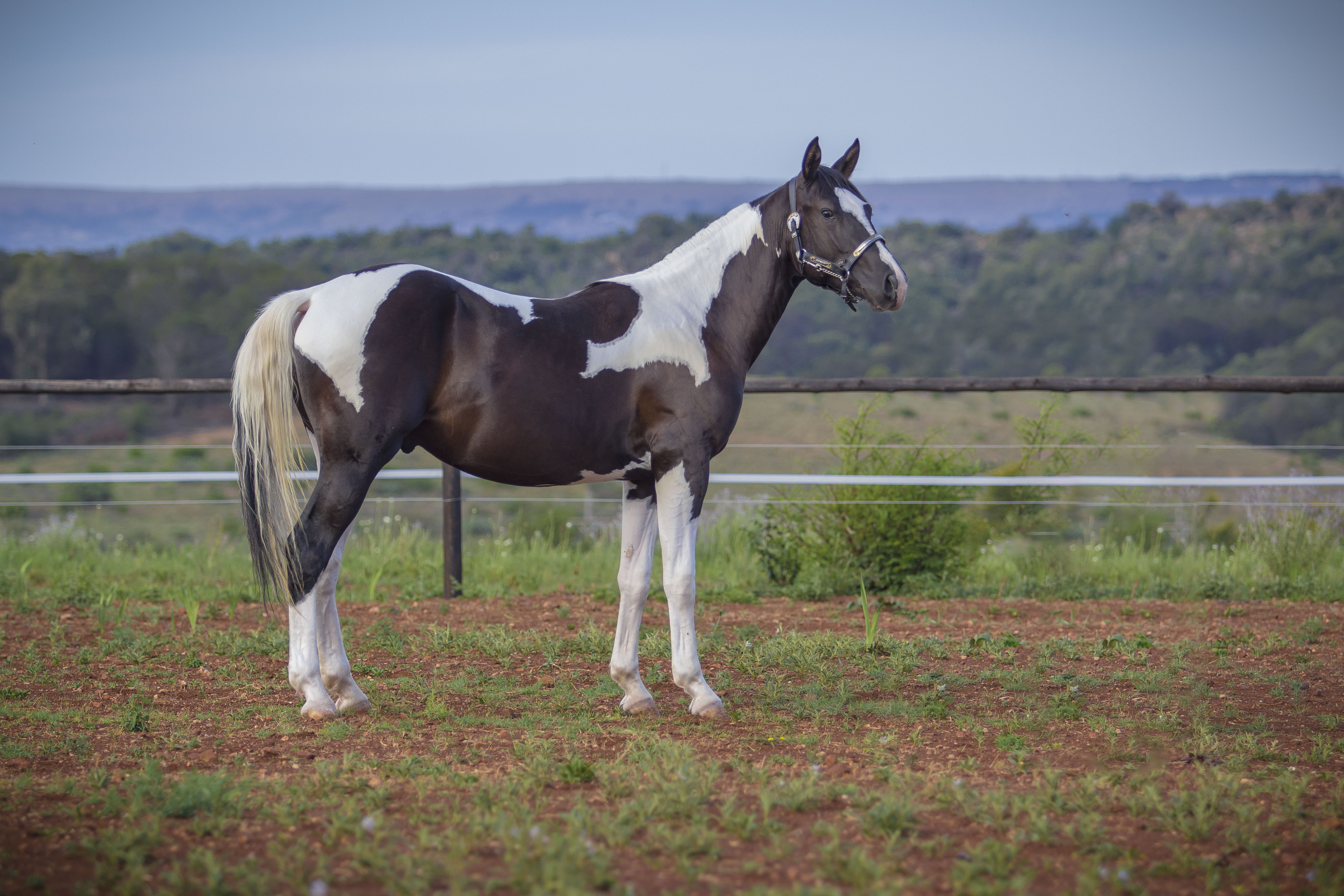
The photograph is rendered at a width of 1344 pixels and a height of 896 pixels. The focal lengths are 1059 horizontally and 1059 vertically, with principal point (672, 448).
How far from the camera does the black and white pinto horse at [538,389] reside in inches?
161

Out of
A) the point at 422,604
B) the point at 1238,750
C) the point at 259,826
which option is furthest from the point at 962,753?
the point at 422,604

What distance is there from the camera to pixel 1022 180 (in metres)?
81.2

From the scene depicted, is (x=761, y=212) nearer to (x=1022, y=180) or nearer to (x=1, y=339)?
(x=1, y=339)

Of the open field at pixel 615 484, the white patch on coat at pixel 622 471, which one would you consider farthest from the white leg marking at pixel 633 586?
the open field at pixel 615 484

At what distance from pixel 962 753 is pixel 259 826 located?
2368 millimetres

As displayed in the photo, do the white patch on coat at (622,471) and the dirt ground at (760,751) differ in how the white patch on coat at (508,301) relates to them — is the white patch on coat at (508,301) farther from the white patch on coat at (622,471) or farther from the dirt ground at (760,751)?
the dirt ground at (760,751)

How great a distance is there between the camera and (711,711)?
4336mm

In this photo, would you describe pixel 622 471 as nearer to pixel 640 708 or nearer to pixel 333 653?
pixel 640 708

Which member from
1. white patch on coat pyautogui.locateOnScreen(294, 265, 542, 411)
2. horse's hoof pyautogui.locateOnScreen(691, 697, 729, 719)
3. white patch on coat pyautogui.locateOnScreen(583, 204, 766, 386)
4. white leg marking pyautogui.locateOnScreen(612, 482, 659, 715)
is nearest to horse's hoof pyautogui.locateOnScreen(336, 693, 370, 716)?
Result: white leg marking pyautogui.locateOnScreen(612, 482, 659, 715)

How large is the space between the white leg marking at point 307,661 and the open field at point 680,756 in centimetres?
10

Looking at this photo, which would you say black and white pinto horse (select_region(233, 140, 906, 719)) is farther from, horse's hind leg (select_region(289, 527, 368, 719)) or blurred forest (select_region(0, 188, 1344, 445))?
blurred forest (select_region(0, 188, 1344, 445))

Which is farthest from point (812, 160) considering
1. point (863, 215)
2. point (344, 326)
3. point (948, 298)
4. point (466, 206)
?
point (466, 206)

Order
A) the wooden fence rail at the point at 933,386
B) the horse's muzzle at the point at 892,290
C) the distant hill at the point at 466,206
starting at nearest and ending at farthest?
the horse's muzzle at the point at 892,290 < the wooden fence rail at the point at 933,386 < the distant hill at the point at 466,206

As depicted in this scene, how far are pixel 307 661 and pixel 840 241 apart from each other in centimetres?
280
